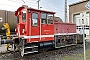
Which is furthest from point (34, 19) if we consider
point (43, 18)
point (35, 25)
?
point (43, 18)

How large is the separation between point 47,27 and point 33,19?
1.33 m

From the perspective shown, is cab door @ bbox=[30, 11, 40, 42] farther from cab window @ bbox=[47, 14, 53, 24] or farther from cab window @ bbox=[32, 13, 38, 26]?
cab window @ bbox=[47, 14, 53, 24]

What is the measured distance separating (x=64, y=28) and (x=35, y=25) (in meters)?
4.15

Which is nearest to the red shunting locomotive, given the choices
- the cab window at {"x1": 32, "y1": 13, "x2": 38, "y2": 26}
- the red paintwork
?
the cab window at {"x1": 32, "y1": 13, "x2": 38, "y2": 26}

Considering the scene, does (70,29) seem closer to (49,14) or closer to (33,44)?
(49,14)

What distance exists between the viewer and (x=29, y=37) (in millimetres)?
7391

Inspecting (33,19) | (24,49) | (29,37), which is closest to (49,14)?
(33,19)

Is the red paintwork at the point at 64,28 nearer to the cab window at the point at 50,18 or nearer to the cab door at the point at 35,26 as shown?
the cab window at the point at 50,18

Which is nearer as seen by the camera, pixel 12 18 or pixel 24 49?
pixel 24 49

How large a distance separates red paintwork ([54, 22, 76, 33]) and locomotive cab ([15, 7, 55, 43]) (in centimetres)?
158

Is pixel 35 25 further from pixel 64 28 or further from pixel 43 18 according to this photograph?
pixel 64 28

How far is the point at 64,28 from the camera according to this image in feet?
36.3

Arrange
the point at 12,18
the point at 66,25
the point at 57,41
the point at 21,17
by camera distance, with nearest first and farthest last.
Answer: the point at 21,17
the point at 57,41
the point at 66,25
the point at 12,18

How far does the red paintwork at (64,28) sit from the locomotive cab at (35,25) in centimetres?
158
